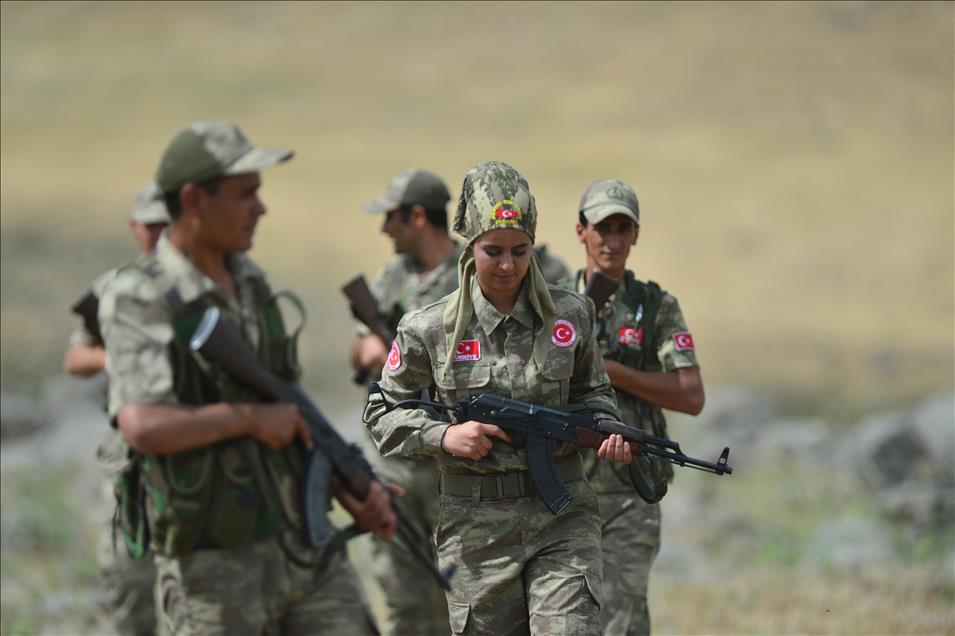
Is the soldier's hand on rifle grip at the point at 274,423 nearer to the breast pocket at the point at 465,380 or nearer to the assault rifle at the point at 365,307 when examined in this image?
the breast pocket at the point at 465,380

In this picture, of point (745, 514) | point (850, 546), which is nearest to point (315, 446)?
point (850, 546)

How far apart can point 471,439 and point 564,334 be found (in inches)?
19.2

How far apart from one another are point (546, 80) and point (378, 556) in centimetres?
2205

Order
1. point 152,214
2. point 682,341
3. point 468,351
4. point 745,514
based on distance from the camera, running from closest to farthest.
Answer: point 468,351 < point 682,341 < point 152,214 < point 745,514

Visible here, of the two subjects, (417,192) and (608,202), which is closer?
(608,202)

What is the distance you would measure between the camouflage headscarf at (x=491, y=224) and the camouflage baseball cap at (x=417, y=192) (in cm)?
261

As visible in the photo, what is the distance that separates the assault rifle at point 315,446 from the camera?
420cm

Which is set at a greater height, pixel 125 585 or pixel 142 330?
pixel 142 330

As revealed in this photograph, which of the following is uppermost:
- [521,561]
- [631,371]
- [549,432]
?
[631,371]

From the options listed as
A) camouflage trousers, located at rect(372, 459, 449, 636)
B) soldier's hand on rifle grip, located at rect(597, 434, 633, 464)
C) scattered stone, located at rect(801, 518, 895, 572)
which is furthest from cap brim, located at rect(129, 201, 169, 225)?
scattered stone, located at rect(801, 518, 895, 572)

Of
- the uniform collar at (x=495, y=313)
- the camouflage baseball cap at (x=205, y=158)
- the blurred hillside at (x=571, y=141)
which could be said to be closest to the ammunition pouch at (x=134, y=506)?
the camouflage baseball cap at (x=205, y=158)

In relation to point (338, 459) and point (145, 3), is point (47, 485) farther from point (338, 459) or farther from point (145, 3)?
point (145, 3)

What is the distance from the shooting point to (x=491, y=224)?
14.8 feet

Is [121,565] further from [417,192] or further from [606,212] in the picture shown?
[606,212]
